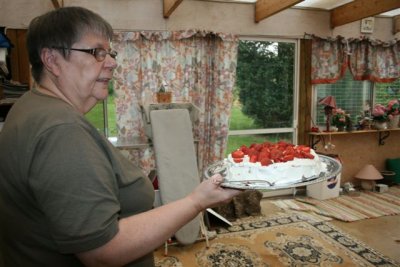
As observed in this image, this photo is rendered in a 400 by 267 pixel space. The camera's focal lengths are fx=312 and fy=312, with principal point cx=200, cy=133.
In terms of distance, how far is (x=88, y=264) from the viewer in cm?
65

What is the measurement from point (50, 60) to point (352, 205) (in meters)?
3.83

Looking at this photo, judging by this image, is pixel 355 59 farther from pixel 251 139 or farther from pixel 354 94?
pixel 251 139

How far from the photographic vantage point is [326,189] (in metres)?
3.98

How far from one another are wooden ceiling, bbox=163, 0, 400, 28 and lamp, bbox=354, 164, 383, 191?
6.56 feet

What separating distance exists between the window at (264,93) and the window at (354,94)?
0.41 m

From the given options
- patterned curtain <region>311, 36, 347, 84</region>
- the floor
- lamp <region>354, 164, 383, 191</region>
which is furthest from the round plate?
lamp <region>354, 164, 383, 191</region>

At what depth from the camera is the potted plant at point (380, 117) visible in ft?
14.0

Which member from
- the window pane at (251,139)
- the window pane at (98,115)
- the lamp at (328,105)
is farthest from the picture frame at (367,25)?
the window pane at (98,115)

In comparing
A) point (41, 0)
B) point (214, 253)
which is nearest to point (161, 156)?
point (214, 253)

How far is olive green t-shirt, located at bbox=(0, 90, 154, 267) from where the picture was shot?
59 cm

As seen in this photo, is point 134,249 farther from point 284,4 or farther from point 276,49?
point 276,49

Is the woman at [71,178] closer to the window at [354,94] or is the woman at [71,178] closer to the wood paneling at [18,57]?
the wood paneling at [18,57]

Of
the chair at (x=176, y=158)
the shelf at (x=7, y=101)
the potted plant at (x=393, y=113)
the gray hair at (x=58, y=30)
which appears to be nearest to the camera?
the gray hair at (x=58, y=30)

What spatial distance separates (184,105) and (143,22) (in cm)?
113
